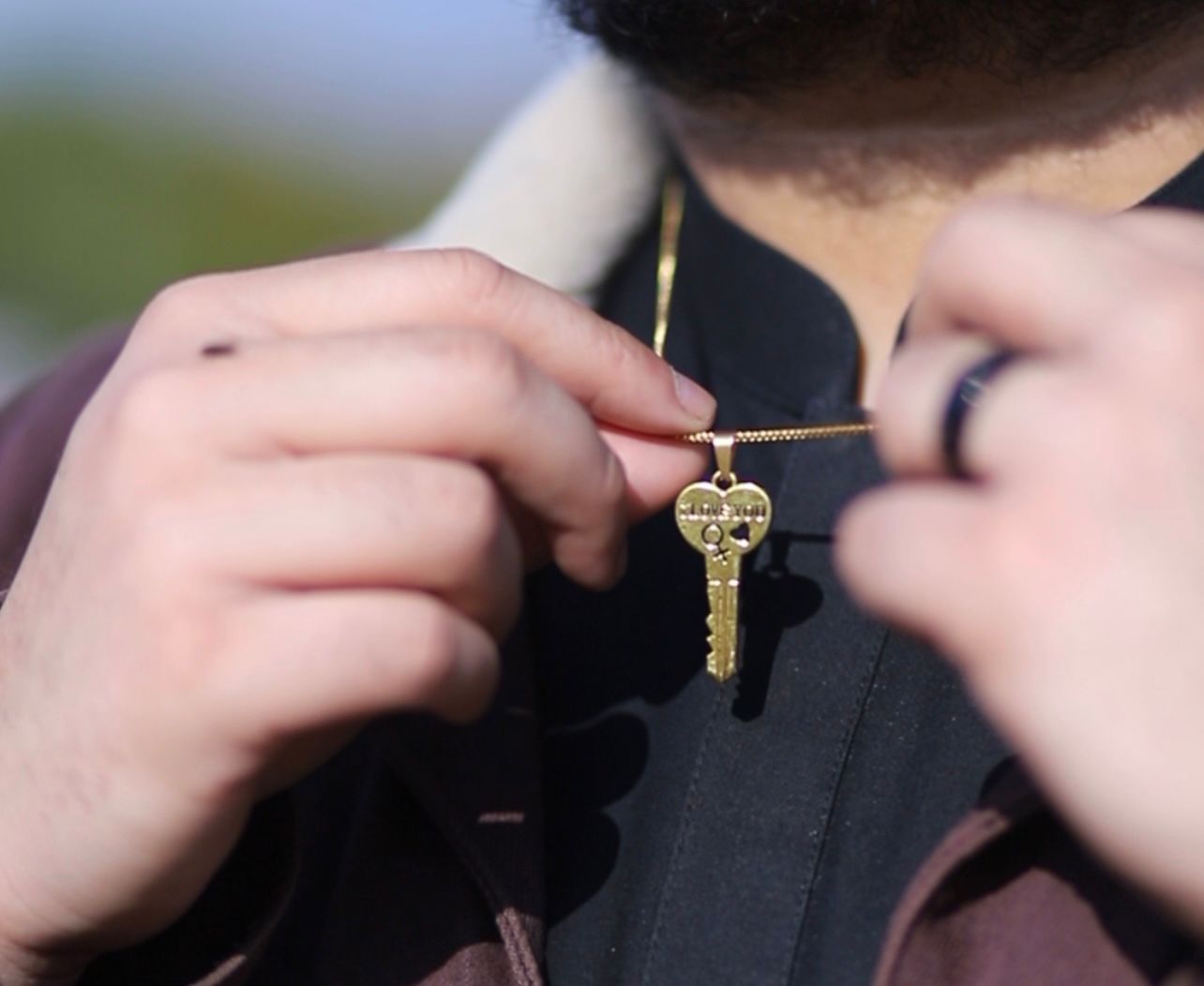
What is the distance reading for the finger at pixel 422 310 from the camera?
31.5 inches

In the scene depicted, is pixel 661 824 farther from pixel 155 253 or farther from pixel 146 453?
pixel 155 253

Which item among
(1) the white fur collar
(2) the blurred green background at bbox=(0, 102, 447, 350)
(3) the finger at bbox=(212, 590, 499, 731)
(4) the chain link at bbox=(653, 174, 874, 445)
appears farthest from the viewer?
(2) the blurred green background at bbox=(0, 102, 447, 350)

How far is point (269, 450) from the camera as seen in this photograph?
2.46ft

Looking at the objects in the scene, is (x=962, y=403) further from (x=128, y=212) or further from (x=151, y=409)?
(x=128, y=212)

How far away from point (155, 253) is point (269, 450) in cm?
814

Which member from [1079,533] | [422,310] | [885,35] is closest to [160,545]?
[422,310]

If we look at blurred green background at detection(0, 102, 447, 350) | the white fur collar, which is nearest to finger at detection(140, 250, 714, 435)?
the white fur collar

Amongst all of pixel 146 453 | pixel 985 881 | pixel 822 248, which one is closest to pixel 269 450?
pixel 146 453

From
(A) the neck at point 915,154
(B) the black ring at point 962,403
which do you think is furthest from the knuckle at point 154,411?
(A) the neck at point 915,154

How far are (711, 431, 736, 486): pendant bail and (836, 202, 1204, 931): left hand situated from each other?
0.21 m

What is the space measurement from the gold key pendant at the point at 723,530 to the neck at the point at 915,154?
22 centimetres

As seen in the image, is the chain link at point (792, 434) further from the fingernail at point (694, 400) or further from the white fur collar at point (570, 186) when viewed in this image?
the white fur collar at point (570, 186)

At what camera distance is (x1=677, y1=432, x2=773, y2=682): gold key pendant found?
2.95 ft

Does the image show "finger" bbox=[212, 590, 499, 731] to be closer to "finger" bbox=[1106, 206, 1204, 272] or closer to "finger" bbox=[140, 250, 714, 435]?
"finger" bbox=[140, 250, 714, 435]
